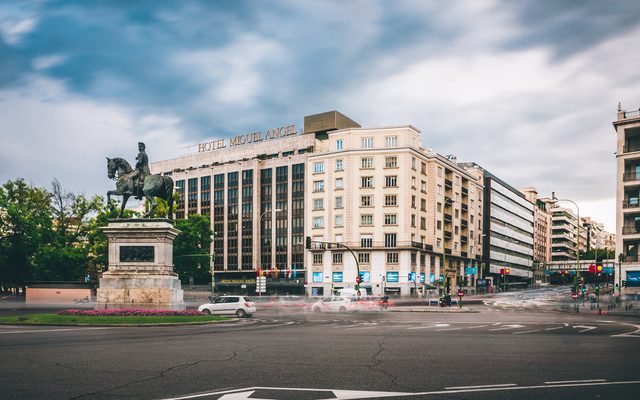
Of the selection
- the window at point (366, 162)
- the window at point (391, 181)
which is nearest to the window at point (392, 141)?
the window at point (366, 162)

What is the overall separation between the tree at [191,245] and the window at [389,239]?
27327 mm

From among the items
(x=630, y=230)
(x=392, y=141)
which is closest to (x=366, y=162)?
(x=392, y=141)

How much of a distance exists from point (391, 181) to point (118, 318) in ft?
228

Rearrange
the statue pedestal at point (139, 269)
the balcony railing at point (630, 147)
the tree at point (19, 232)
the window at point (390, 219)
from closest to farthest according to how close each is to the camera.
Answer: the statue pedestal at point (139, 269) < the tree at point (19, 232) < the balcony railing at point (630, 147) < the window at point (390, 219)

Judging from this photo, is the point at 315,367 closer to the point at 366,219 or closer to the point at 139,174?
the point at 139,174

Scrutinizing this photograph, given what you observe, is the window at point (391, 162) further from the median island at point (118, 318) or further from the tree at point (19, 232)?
the median island at point (118, 318)

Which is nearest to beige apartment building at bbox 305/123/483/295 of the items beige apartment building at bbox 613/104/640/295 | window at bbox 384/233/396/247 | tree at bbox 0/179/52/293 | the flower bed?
window at bbox 384/233/396/247

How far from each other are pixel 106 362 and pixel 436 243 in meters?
90.4

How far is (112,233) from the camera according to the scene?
3216cm

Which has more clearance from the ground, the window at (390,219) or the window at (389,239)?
the window at (390,219)

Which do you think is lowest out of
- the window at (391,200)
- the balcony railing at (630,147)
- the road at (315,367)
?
the road at (315,367)

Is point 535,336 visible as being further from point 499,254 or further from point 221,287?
point 499,254

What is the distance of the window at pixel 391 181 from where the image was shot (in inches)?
3652

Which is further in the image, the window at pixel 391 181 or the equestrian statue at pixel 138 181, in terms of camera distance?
the window at pixel 391 181
